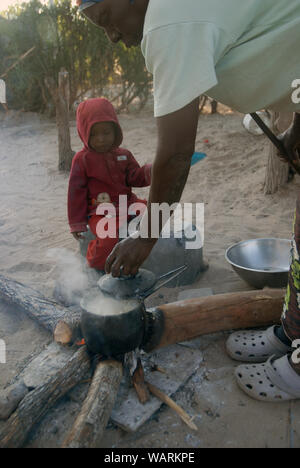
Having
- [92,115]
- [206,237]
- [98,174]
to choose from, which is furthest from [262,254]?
[92,115]

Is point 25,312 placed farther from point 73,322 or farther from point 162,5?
point 162,5

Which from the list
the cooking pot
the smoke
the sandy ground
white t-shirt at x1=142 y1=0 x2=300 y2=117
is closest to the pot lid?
the cooking pot

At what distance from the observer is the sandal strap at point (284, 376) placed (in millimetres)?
1835

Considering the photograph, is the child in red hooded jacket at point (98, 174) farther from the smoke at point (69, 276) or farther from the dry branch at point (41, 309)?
the dry branch at point (41, 309)

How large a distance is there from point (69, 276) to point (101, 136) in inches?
43.8

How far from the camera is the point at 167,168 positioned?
4.85 ft

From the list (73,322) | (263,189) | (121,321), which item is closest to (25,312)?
(73,322)

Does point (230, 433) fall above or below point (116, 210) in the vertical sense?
below

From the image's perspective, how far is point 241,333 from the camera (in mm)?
2271

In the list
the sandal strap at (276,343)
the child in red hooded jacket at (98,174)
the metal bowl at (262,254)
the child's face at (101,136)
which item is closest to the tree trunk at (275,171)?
the metal bowl at (262,254)

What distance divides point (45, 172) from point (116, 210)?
12.7 ft

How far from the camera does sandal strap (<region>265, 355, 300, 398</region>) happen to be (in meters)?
1.83

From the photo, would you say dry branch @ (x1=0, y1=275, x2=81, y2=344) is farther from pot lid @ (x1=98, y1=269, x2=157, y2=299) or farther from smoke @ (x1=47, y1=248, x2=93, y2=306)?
pot lid @ (x1=98, y1=269, x2=157, y2=299)

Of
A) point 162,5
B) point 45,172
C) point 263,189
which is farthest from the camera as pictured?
point 45,172
